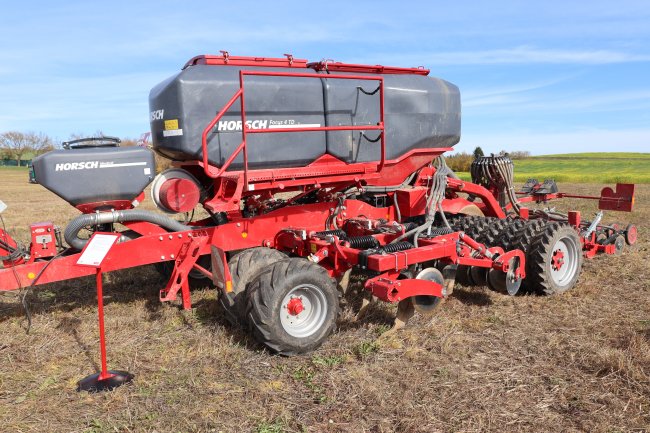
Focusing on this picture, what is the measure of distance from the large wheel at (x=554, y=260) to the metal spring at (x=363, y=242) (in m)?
1.77

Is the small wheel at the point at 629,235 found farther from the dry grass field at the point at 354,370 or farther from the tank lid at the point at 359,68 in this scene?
the tank lid at the point at 359,68

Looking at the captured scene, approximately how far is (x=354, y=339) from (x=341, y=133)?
2125mm

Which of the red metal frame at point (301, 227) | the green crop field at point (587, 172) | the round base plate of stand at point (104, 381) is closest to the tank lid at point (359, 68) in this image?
the red metal frame at point (301, 227)

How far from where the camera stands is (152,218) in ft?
15.9

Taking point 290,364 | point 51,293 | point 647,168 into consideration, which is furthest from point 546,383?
point 647,168

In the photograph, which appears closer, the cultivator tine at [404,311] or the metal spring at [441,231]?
the cultivator tine at [404,311]

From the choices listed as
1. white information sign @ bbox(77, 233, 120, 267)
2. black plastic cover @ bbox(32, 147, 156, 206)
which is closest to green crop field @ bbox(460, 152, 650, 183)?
black plastic cover @ bbox(32, 147, 156, 206)

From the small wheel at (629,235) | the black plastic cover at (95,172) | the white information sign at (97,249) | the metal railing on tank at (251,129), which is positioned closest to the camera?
the white information sign at (97,249)

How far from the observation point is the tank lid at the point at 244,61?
4943 millimetres

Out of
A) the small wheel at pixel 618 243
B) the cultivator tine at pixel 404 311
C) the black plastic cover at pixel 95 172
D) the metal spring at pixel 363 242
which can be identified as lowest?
the cultivator tine at pixel 404 311

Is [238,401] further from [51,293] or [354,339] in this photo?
[51,293]

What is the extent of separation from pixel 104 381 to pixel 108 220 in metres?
1.47

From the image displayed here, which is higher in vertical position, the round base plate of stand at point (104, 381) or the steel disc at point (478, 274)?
the steel disc at point (478, 274)

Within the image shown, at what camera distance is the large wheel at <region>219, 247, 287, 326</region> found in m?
4.47
